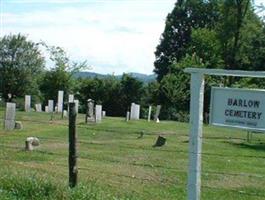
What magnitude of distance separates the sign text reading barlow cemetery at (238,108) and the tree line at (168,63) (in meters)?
Result: 41.9

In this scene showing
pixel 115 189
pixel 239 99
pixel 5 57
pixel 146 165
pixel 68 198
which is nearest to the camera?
pixel 239 99

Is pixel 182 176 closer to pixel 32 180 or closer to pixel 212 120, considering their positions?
pixel 32 180

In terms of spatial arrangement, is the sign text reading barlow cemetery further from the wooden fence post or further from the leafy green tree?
the leafy green tree

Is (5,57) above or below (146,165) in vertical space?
above

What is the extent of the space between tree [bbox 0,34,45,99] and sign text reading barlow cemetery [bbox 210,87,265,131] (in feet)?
217

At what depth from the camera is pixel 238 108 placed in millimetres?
6352

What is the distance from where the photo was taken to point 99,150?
18.6 m

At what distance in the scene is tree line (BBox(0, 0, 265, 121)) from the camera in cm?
5884

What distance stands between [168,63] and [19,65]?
18.3 metres

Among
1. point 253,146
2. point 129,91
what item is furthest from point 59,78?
point 253,146

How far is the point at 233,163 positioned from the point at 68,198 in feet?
32.4

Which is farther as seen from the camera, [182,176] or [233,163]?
[233,163]

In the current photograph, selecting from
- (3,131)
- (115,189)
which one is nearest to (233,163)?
(115,189)

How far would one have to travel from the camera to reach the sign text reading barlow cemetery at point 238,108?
618 centimetres
